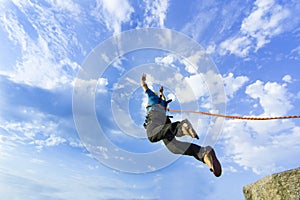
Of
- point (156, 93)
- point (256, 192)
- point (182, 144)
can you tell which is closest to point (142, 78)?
point (156, 93)

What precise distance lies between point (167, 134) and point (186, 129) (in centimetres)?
88

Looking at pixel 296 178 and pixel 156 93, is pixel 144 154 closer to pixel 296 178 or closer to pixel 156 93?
pixel 156 93

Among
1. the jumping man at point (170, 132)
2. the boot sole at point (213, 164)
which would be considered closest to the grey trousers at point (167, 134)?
the jumping man at point (170, 132)

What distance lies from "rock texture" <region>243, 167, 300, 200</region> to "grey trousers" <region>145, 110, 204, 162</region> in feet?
13.5

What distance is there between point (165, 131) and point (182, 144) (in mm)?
824

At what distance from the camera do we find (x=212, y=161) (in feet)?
27.3

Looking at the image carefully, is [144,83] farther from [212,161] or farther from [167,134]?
[212,161]

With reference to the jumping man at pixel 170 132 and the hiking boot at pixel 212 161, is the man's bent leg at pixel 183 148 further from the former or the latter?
the hiking boot at pixel 212 161

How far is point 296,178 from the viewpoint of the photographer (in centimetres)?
401

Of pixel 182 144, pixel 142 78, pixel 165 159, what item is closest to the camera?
pixel 182 144

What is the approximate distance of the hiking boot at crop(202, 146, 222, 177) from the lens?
8188 mm

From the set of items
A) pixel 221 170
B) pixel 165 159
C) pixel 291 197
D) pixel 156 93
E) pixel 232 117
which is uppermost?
pixel 156 93

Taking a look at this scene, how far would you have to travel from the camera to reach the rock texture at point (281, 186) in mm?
3992

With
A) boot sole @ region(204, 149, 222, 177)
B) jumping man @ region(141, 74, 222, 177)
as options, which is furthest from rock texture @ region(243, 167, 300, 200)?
jumping man @ region(141, 74, 222, 177)
